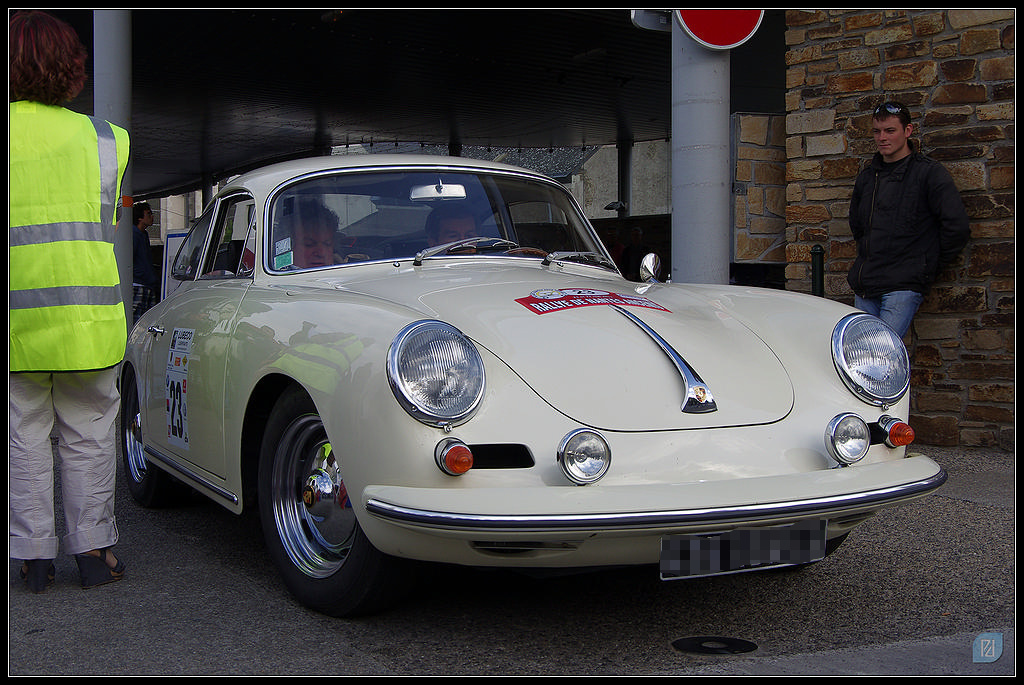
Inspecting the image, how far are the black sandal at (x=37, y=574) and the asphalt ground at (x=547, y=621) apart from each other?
4cm

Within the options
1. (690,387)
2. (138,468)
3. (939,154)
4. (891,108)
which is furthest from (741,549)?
(939,154)

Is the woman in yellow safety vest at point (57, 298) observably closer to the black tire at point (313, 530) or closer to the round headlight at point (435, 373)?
the black tire at point (313, 530)

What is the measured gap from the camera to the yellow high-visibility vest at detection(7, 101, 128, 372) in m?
3.22

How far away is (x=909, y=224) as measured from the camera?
562 cm

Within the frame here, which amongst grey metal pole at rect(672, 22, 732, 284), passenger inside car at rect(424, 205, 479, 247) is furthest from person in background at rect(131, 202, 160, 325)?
passenger inside car at rect(424, 205, 479, 247)

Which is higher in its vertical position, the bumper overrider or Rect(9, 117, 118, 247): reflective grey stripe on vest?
Rect(9, 117, 118, 247): reflective grey stripe on vest

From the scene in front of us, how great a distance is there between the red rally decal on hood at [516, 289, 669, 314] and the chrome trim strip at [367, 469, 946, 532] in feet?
2.74

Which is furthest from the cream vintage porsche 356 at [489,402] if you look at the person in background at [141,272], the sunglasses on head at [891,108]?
the person in background at [141,272]

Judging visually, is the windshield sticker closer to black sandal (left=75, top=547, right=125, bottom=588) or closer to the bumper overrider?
black sandal (left=75, top=547, right=125, bottom=588)

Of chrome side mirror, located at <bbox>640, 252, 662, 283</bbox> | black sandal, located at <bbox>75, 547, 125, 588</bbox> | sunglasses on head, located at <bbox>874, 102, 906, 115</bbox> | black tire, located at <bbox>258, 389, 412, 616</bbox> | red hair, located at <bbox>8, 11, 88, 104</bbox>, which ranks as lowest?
black sandal, located at <bbox>75, 547, 125, 588</bbox>

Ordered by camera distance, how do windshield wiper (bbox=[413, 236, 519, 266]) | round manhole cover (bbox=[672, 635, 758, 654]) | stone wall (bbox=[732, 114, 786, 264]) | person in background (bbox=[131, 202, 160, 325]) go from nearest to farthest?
round manhole cover (bbox=[672, 635, 758, 654]), windshield wiper (bbox=[413, 236, 519, 266]), stone wall (bbox=[732, 114, 786, 264]), person in background (bbox=[131, 202, 160, 325])

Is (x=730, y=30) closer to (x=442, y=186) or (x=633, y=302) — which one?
(x=442, y=186)

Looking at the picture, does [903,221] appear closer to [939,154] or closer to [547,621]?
[939,154]

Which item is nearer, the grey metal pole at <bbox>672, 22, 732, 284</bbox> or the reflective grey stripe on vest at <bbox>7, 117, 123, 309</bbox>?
the reflective grey stripe on vest at <bbox>7, 117, 123, 309</bbox>
